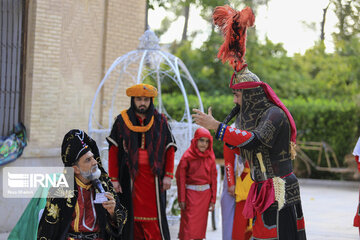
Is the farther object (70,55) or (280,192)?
(70,55)

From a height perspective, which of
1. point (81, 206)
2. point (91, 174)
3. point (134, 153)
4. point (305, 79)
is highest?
point (305, 79)

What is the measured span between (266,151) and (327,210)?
8.43m

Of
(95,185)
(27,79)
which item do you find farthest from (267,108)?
(27,79)

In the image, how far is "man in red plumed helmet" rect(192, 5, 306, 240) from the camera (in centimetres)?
437

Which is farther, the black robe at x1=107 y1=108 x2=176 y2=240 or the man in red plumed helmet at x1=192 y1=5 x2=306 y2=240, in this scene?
the black robe at x1=107 y1=108 x2=176 y2=240

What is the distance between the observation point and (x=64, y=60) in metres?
9.02

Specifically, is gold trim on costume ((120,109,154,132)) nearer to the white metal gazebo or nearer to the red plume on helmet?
the red plume on helmet

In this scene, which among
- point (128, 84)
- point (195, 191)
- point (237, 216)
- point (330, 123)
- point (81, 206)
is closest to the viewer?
point (81, 206)

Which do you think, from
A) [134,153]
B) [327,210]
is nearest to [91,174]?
[134,153]

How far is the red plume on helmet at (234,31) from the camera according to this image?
484 centimetres

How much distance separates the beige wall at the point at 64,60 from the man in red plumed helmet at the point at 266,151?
4.60 meters

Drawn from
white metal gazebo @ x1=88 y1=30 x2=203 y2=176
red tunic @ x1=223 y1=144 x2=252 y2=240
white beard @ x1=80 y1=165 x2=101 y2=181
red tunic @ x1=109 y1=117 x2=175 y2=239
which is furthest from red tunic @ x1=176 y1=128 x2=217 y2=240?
white beard @ x1=80 y1=165 x2=101 y2=181

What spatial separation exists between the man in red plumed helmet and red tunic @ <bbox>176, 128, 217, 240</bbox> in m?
2.69

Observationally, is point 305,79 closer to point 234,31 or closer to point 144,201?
point 144,201
